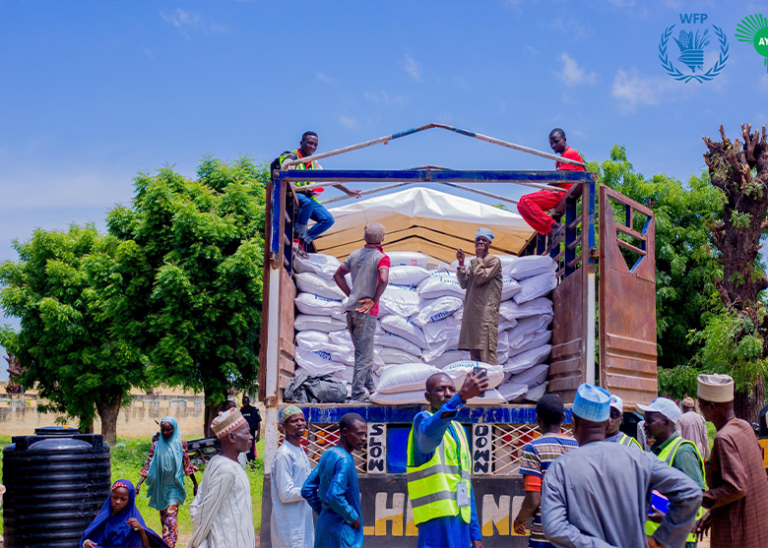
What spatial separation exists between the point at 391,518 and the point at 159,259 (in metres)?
11.5

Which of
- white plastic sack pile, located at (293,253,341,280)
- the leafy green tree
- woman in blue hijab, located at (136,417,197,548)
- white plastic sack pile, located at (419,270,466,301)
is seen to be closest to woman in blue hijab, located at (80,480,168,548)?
woman in blue hijab, located at (136,417,197,548)

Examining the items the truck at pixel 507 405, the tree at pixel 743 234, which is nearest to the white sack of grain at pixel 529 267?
the truck at pixel 507 405

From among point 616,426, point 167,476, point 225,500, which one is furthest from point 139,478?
point 616,426

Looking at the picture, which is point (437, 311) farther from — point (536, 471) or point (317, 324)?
point (536, 471)

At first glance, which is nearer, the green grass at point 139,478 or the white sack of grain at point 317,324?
Answer: the white sack of grain at point 317,324

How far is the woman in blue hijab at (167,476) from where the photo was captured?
6.50 m

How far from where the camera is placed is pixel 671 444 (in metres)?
3.70

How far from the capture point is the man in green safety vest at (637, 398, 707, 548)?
144 inches

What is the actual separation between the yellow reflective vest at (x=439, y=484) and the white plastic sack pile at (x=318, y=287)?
3.25 m

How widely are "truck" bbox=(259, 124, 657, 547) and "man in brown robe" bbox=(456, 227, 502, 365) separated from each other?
1.94 ft

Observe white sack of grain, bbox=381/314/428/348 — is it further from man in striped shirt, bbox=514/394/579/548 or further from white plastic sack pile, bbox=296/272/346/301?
man in striped shirt, bbox=514/394/579/548

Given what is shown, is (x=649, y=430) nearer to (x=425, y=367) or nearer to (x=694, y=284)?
(x=425, y=367)

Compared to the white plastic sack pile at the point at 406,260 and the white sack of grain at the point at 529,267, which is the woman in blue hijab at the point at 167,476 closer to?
the white plastic sack pile at the point at 406,260

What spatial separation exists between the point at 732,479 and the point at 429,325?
3.42 metres
